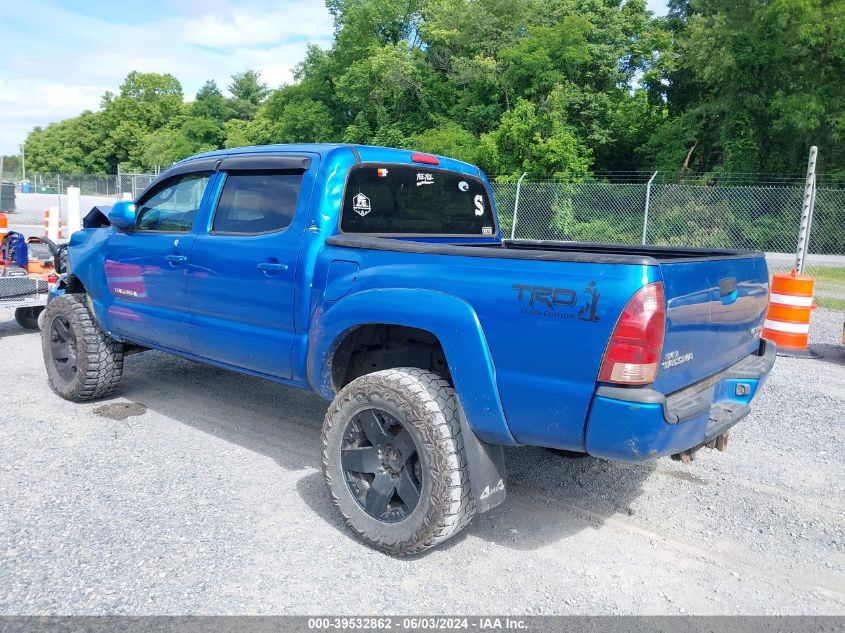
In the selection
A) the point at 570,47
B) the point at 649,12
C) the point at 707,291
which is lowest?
the point at 707,291

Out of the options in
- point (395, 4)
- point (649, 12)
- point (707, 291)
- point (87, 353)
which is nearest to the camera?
point (707, 291)

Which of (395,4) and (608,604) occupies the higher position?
(395,4)

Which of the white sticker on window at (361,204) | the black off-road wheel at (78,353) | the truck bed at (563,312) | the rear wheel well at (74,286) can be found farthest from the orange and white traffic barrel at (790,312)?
the rear wheel well at (74,286)

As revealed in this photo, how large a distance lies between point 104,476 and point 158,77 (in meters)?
103

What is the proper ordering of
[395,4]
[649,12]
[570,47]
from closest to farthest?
[570,47] → [649,12] → [395,4]

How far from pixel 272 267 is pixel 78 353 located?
2.45m

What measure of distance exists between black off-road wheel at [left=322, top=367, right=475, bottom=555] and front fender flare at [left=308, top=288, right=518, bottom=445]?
0.15 m

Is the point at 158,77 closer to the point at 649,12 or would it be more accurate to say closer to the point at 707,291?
the point at 649,12

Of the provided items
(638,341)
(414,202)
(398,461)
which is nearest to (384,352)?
(398,461)

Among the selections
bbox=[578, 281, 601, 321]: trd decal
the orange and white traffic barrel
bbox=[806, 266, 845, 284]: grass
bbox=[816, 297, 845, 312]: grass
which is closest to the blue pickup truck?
bbox=[578, 281, 601, 321]: trd decal

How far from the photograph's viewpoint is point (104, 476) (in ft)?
13.0

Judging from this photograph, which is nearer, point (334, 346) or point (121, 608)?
point (121, 608)

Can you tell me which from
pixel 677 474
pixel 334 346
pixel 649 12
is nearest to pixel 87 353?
pixel 334 346

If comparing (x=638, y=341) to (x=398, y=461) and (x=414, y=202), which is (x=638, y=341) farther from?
(x=414, y=202)
